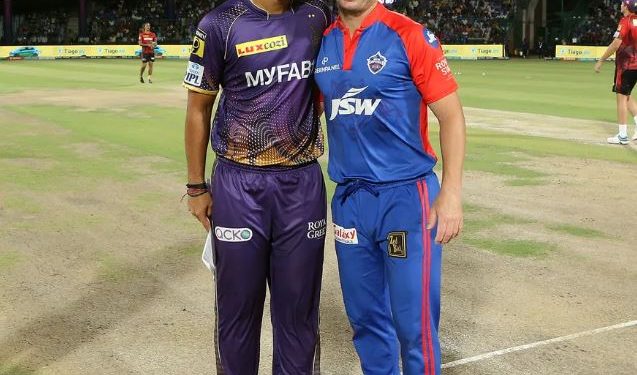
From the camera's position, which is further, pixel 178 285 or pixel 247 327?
pixel 178 285

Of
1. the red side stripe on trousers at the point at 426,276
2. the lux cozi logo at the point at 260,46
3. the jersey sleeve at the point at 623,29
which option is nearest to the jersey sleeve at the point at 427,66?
the red side stripe on trousers at the point at 426,276

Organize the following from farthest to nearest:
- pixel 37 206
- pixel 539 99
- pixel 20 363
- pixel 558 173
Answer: pixel 539 99 < pixel 558 173 < pixel 37 206 < pixel 20 363

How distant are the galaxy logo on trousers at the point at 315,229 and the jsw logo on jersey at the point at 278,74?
0.67 metres

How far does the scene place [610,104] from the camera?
19812 millimetres

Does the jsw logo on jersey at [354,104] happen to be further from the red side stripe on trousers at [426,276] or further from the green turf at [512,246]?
the green turf at [512,246]

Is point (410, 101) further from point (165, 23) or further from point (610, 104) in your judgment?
point (165, 23)

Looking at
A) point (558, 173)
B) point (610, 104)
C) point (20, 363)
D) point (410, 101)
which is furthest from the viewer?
point (610, 104)

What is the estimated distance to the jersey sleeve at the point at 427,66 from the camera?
341cm

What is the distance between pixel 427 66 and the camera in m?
3.41

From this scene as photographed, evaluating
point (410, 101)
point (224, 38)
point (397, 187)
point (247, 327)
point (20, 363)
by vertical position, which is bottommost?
point (20, 363)

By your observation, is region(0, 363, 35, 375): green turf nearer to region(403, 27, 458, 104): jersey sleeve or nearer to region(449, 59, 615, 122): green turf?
region(403, 27, 458, 104): jersey sleeve

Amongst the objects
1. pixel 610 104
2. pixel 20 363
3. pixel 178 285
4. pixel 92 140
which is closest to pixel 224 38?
pixel 20 363

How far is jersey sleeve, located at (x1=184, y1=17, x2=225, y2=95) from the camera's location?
3564 mm

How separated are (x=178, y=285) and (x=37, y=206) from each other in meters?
3.31
